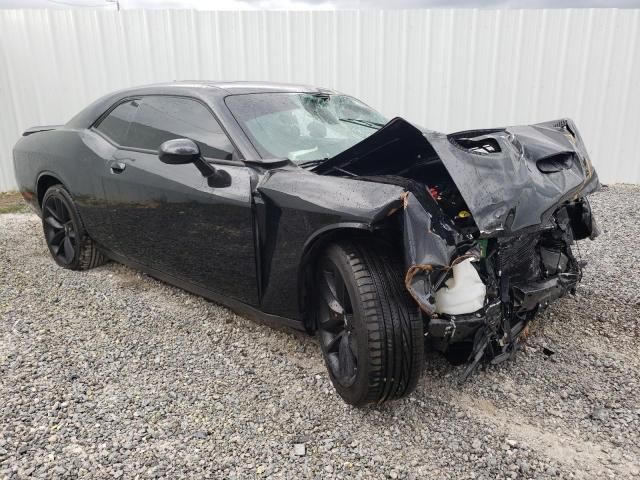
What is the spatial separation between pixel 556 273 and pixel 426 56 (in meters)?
4.92

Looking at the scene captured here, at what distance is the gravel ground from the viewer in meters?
1.95

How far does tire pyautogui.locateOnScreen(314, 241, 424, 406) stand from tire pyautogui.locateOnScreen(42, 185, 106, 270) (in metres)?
2.53

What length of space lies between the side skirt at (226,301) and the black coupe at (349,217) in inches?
0.5

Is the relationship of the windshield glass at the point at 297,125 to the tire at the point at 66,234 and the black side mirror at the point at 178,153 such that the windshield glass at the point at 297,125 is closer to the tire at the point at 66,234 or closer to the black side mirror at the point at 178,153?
the black side mirror at the point at 178,153

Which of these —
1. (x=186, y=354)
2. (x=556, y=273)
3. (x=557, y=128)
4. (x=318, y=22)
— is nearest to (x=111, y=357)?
(x=186, y=354)

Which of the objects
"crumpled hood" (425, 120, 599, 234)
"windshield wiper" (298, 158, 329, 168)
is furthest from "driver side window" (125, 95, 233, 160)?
"crumpled hood" (425, 120, 599, 234)

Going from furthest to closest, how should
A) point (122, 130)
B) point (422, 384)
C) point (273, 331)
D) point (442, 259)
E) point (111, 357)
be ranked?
point (122, 130) → point (273, 331) → point (111, 357) → point (422, 384) → point (442, 259)

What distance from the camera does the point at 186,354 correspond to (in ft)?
9.14

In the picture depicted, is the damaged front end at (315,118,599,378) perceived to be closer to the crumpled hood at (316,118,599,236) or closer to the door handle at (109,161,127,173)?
the crumpled hood at (316,118,599,236)

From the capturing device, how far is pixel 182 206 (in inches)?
113

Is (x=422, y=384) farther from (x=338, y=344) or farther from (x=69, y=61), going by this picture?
(x=69, y=61)

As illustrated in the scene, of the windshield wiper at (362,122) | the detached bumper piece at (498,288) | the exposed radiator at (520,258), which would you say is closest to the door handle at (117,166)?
the windshield wiper at (362,122)

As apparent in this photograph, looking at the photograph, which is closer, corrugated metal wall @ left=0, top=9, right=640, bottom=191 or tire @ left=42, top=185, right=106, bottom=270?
tire @ left=42, top=185, right=106, bottom=270

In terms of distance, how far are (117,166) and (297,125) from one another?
1295 millimetres
